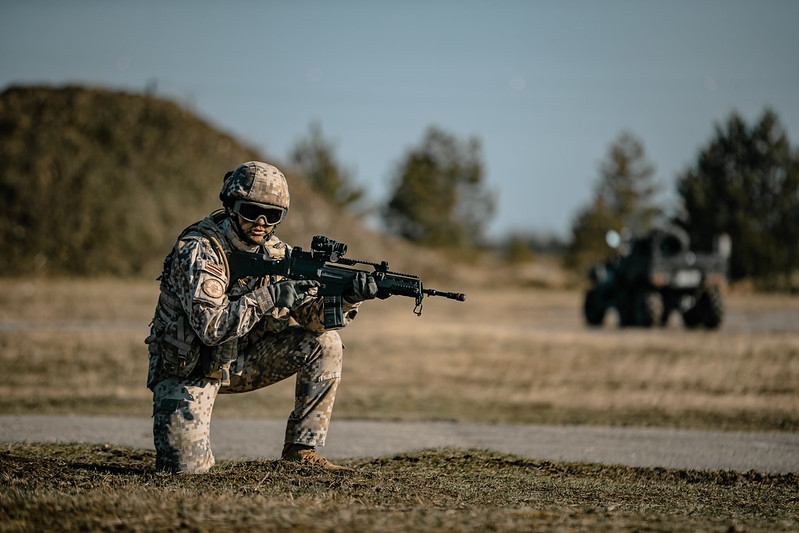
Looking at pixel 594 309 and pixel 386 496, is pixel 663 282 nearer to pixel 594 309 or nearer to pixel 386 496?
pixel 594 309

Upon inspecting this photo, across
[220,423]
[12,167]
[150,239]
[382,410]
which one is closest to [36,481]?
[220,423]

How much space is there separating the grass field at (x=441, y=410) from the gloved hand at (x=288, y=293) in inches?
41.3

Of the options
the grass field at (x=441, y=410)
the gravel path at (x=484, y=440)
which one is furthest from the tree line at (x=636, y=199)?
the gravel path at (x=484, y=440)

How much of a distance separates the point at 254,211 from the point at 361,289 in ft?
2.87

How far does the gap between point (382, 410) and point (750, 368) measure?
7208mm

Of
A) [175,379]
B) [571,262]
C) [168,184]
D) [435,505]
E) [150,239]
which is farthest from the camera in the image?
[571,262]

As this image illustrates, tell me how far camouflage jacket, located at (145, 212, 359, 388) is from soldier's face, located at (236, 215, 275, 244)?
2.6 inches

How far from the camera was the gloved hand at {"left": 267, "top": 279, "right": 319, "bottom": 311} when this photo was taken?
6305 millimetres

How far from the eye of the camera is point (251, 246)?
6.78m

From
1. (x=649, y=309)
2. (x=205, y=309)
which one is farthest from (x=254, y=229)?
(x=649, y=309)

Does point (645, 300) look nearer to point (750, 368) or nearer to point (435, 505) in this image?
point (750, 368)

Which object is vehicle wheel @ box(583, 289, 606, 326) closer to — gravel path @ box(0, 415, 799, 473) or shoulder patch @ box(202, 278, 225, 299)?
gravel path @ box(0, 415, 799, 473)

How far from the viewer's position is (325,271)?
263 inches

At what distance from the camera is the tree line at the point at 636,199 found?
51469 millimetres
